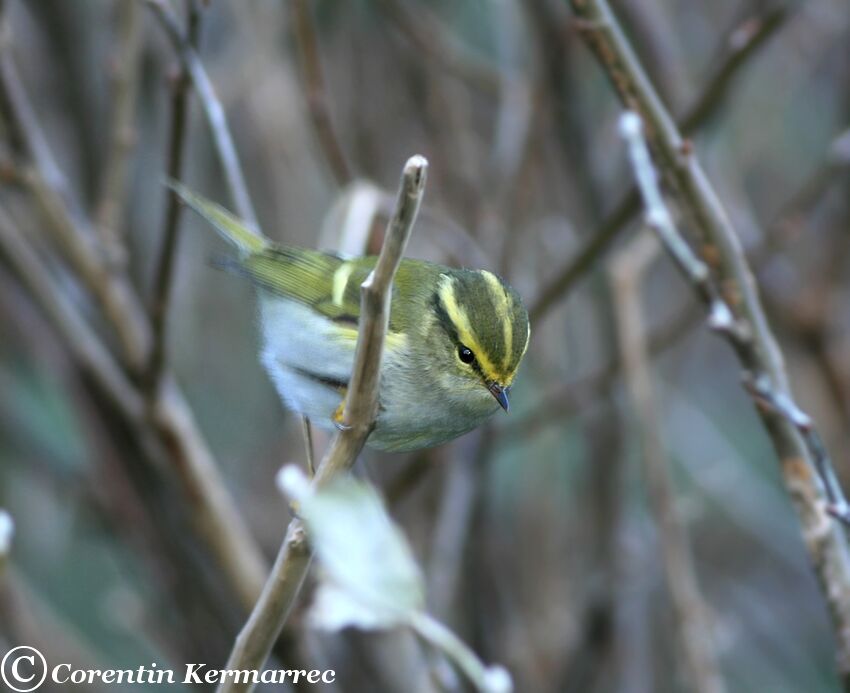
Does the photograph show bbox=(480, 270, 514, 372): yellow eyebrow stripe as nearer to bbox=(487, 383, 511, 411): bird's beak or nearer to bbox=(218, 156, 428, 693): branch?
bbox=(487, 383, 511, 411): bird's beak

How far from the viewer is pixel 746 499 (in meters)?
4.26

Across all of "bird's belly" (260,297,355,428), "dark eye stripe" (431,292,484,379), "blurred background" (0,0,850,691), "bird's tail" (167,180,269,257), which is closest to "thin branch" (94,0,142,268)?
"blurred background" (0,0,850,691)

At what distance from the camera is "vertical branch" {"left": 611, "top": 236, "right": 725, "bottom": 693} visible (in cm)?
265

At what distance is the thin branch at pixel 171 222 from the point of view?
2211 millimetres

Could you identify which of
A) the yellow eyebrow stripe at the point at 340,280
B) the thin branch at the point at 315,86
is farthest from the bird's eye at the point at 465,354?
the thin branch at the point at 315,86

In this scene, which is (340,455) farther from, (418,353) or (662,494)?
(662,494)

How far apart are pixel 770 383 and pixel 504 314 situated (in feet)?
1.65

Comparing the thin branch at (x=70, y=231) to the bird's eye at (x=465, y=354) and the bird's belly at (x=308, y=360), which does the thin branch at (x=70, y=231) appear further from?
the bird's eye at (x=465, y=354)

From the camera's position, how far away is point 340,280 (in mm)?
2414

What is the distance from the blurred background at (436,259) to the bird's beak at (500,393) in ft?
1.98

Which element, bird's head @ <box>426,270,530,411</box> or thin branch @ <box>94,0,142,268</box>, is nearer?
bird's head @ <box>426,270,530,411</box>

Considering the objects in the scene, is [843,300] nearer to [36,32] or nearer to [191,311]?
[191,311]

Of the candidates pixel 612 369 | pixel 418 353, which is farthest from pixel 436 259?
pixel 418 353

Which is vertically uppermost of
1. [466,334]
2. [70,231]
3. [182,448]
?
[466,334]
